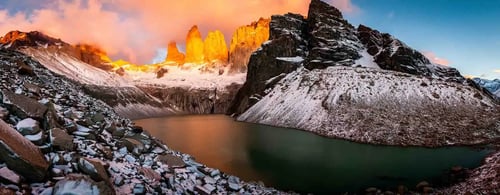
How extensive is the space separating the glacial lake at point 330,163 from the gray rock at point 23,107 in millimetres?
19627

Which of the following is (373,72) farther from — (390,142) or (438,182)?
(438,182)

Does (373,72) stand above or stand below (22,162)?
above

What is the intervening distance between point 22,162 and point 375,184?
92.9 feet

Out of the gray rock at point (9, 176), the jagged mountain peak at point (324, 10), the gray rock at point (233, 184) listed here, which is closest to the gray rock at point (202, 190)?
the gray rock at point (233, 184)

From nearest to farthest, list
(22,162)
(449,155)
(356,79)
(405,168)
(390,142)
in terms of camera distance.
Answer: (22,162)
(405,168)
(449,155)
(390,142)
(356,79)

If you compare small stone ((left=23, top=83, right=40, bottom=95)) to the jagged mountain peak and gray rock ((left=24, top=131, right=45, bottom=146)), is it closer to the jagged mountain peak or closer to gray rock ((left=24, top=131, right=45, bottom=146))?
gray rock ((left=24, top=131, right=45, bottom=146))

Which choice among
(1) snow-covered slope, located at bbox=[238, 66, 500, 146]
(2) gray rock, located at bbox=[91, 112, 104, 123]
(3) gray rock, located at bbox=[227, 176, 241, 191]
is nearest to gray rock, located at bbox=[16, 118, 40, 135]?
(2) gray rock, located at bbox=[91, 112, 104, 123]

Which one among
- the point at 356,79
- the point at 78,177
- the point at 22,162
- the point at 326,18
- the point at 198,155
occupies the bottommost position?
the point at 198,155

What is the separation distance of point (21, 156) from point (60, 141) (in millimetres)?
2317

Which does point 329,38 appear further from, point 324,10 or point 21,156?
point 21,156

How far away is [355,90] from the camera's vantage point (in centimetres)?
8544

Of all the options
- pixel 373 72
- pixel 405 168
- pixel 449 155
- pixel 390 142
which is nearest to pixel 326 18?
pixel 373 72

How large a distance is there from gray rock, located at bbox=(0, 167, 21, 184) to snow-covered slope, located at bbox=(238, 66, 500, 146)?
192ft

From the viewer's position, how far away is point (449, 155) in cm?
4331
